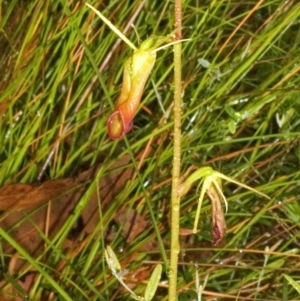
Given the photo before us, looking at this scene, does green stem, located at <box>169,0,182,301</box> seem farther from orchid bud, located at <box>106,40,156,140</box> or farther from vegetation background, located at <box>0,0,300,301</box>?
vegetation background, located at <box>0,0,300,301</box>

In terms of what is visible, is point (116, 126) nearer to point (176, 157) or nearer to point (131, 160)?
point (176, 157)

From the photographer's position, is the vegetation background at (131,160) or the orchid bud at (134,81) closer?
the orchid bud at (134,81)

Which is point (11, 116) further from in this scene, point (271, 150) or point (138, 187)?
point (271, 150)

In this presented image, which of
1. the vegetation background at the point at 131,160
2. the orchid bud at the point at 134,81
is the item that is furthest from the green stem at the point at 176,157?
the vegetation background at the point at 131,160

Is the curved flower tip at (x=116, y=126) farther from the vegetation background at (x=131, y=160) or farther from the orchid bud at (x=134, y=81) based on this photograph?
the vegetation background at (x=131, y=160)

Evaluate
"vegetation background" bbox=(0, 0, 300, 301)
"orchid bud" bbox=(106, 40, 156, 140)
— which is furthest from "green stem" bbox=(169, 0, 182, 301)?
"vegetation background" bbox=(0, 0, 300, 301)

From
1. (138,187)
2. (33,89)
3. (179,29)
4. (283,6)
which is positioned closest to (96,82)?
(33,89)

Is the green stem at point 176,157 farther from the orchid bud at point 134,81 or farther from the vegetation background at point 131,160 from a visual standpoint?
the vegetation background at point 131,160

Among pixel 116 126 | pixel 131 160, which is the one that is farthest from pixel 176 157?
pixel 131 160

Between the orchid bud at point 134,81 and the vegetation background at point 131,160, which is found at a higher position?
the orchid bud at point 134,81
